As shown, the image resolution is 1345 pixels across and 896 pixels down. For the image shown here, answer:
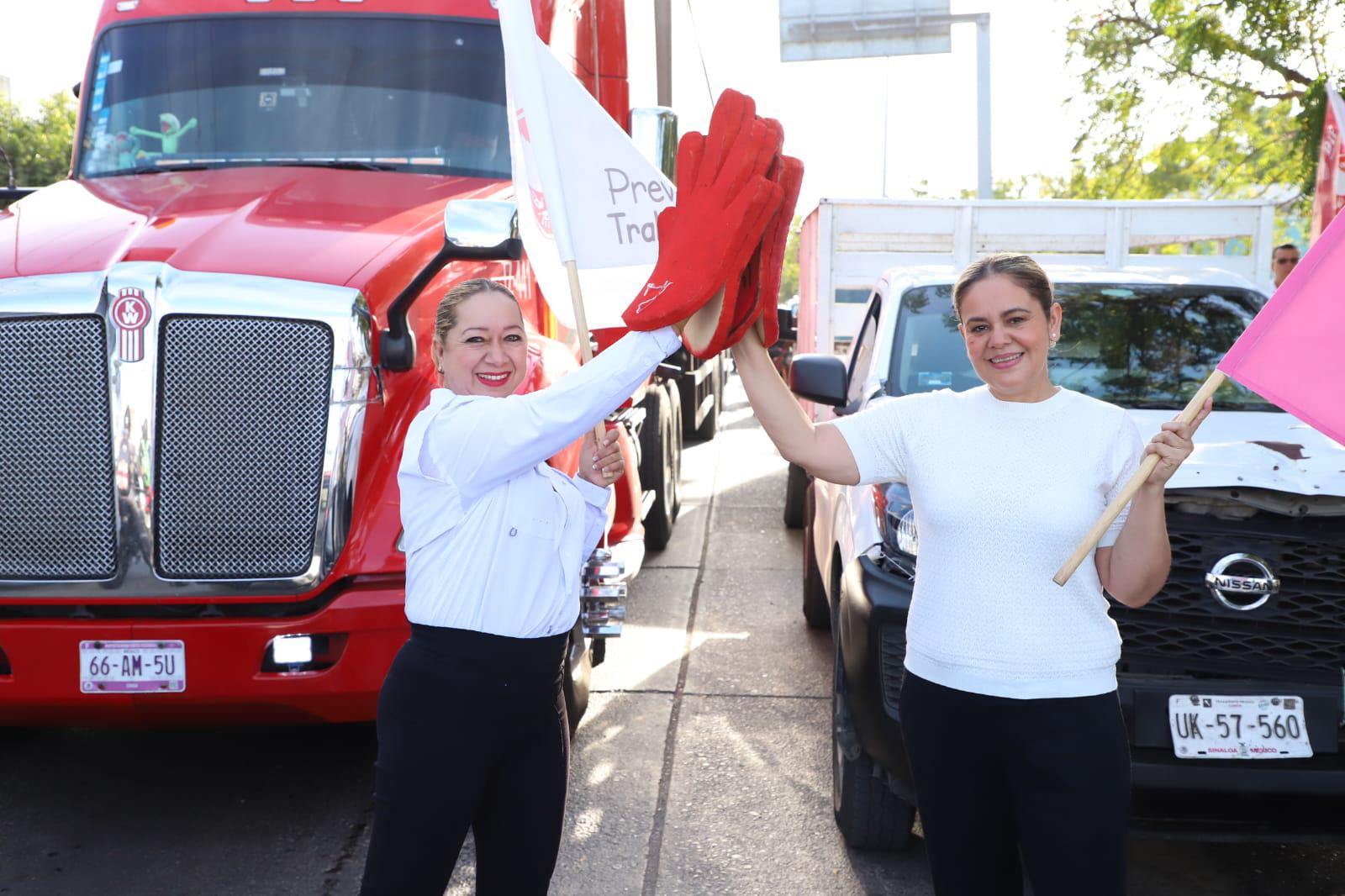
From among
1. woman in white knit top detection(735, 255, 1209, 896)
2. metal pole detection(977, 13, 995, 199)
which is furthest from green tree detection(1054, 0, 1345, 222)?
woman in white knit top detection(735, 255, 1209, 896)

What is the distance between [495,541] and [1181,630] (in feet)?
6.45

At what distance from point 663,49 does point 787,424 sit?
537cm

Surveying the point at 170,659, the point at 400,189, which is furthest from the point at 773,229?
the point at 400,189

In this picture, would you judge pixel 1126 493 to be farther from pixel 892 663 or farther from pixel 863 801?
pixel 863 801

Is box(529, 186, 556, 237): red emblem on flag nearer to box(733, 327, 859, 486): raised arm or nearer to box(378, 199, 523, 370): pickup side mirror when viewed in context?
box(378, 199, 523, 370): pickup side mirror

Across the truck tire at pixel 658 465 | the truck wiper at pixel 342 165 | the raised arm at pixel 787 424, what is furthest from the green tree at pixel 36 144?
the raised arm at pixel 787 424

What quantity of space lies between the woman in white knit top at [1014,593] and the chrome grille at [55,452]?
2.29 metres

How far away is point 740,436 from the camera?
1588cm

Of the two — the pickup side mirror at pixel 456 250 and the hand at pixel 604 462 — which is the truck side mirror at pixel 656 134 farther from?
the hand at pixel 604 462

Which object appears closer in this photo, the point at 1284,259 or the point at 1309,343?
the point at 1309,343

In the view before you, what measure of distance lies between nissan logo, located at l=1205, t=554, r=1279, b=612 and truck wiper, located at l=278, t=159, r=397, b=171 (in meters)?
3.44

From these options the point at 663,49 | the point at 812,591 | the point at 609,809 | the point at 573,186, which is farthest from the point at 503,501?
the point at 663,49

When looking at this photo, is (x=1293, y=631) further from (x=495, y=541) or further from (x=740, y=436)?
(x=740, y=436)

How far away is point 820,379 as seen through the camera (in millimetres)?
4703
